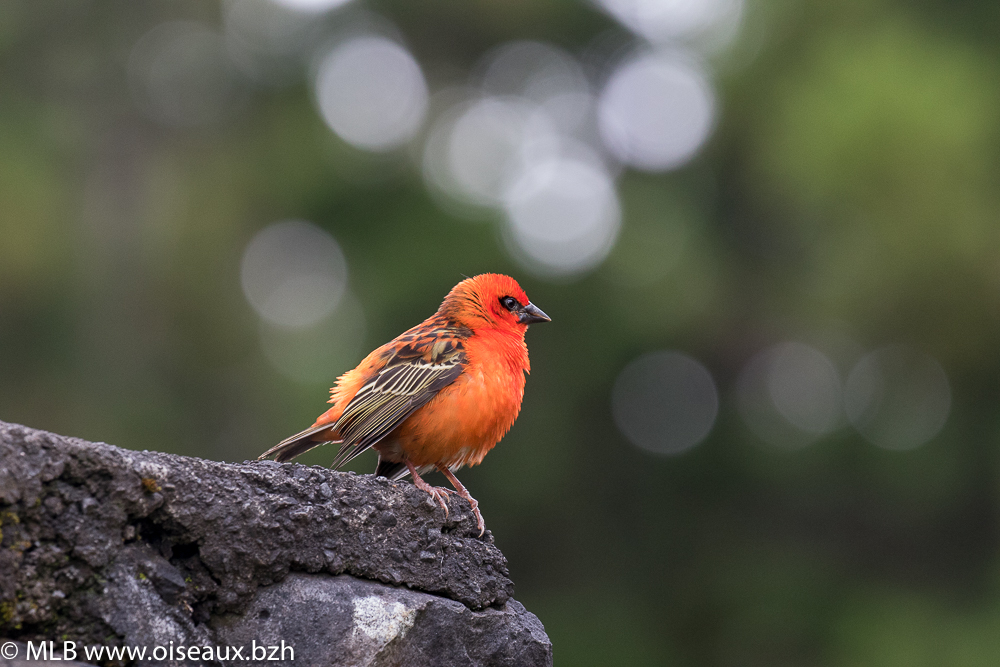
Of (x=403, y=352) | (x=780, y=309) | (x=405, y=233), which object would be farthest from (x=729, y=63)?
(x=403, y=352)

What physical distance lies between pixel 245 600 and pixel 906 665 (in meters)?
9.72

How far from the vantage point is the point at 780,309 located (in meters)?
12.4

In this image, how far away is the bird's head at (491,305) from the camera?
4.89 m

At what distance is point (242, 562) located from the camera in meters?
2.77

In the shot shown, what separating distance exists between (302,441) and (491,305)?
4.06ft

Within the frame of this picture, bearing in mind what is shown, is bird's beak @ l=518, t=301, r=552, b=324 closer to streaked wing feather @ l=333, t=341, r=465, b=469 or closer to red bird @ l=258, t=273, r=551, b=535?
red bird @ l=258, t=273, r=551, b=535

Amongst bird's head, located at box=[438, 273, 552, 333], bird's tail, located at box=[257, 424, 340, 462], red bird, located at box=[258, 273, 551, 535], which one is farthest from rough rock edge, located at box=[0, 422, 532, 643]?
bird's head, located at box=[438, 273, 552, 333]

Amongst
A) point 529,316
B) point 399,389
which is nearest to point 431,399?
point 399,389

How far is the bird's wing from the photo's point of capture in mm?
4125

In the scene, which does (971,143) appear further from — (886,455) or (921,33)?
(886,455)

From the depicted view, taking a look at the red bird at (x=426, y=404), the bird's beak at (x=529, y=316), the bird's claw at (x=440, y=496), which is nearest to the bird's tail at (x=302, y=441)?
the red bird at (x=426, y=404)

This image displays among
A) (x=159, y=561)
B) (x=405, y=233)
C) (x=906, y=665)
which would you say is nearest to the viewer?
(x=159, y=561)

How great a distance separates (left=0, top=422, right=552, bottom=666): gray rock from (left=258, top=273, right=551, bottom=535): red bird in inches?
27.7

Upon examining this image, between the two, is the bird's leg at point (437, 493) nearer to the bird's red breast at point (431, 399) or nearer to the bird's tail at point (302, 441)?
the bird's red breast at point (431, 399)
